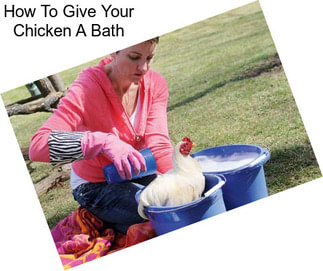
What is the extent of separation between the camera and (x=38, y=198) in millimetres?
3361

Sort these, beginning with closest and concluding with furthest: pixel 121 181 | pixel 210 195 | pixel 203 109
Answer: pixel 210 195
pixel 121 181
pixel 203 109

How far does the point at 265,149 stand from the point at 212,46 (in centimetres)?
73

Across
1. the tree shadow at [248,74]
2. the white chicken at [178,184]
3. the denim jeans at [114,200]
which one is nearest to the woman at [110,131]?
the denim jeans at [114,200]

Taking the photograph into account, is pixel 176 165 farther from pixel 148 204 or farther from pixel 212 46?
pixel 212 46

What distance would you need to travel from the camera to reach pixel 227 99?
3520 mm

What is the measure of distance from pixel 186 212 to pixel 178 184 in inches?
6.3

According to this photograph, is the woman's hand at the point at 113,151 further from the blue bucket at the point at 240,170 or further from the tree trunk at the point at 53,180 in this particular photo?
the blue bucket at the point at 240,170

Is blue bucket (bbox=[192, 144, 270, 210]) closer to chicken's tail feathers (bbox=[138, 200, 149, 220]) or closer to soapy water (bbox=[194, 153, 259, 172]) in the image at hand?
soapy water (bbox=[194, 153, 259, 172])

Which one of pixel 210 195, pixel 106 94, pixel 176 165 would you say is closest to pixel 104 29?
pixel 106 94

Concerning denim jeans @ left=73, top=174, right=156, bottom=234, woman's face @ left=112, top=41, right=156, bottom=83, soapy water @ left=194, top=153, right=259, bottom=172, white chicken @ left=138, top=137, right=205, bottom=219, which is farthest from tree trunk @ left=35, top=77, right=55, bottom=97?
soapy water @ left=194, top=153, right=259, bottom=172

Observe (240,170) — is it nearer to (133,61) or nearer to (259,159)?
(259,159)

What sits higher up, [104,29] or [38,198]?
[104,29]

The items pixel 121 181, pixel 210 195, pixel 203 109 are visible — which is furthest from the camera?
pixel 203 109

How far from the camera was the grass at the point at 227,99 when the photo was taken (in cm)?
334
